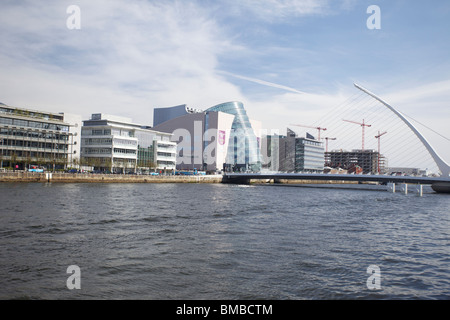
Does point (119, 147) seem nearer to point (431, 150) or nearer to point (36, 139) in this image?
point (36, 139)

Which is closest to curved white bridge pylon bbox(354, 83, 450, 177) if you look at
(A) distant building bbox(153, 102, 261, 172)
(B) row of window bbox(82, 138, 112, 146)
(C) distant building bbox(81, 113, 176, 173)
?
(C) distant building bbox(81, 113, 176, 173)

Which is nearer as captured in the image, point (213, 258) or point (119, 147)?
point (213, 258)

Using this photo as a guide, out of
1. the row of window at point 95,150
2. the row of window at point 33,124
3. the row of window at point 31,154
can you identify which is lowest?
the row of window at point 31,154

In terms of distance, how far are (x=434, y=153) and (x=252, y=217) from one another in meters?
57.5

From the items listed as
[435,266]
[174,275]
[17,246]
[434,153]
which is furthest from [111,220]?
[434,153]

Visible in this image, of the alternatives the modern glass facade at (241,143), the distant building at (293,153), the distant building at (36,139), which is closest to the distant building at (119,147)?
the distant building at (36,139)

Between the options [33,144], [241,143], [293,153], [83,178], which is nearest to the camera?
[83,178]

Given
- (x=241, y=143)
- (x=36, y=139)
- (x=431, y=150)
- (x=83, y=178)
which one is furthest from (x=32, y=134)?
(x=431, y=150)

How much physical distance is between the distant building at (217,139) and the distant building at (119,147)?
2149 centimetres

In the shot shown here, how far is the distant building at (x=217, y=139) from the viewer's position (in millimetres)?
132625

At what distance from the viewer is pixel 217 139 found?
432ft

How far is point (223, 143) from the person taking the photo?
135375 millimetres

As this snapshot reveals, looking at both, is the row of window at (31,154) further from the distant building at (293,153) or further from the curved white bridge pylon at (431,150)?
the distant building at (293,153)

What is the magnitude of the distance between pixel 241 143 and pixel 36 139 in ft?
241
